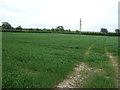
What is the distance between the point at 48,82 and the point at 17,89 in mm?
1156

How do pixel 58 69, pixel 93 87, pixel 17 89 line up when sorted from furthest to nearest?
1. pixel 58 69
2. pixel 93 87
3. pixel 17 89

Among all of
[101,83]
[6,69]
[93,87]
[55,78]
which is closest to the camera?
[93,87]

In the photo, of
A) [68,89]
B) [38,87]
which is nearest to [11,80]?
[38,87]

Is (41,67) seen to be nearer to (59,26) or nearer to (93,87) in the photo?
(93,87)

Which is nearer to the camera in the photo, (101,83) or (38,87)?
(38,87)

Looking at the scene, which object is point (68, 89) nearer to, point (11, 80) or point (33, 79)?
point (33, 79)

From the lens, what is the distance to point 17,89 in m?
4.73

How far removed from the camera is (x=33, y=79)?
18.3 feet

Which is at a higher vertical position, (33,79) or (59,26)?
(59,26)

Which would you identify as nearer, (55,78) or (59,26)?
(55,78)

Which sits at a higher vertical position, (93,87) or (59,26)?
(59,26)

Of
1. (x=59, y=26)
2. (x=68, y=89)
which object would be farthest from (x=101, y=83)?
(x=59, y=26)

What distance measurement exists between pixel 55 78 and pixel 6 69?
93.2 inches

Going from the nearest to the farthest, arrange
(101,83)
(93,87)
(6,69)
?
(93,87) < (101,83) < (6,69)
